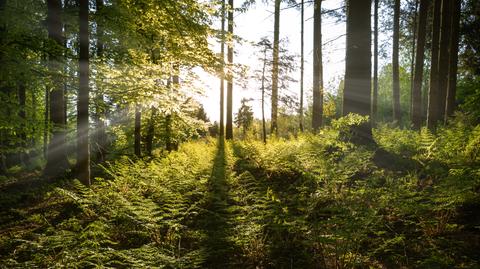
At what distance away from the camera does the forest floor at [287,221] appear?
11.3 feet

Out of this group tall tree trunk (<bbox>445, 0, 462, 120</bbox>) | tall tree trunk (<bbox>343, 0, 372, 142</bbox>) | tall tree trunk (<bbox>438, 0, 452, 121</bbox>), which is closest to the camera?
tall tree trunk (<bbox>343, 0, 372, 142</bbox>)

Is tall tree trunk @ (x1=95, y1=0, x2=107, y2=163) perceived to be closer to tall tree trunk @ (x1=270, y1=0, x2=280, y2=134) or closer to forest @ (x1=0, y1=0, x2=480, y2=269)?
forest @ (x1=0, y1=0, x2=480, y2=269)

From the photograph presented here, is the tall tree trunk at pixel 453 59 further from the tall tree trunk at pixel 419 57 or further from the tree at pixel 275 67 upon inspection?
the tree at pixel 275 67

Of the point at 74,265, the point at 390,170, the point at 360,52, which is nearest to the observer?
the point at 74,265

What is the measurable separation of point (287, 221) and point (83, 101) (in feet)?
17.9

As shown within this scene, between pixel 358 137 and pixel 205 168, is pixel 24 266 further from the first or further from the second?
pixel 358 137

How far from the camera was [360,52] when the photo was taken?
22.9 ft

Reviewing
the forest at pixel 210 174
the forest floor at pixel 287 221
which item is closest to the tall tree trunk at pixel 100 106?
the forest at pixel 210 174

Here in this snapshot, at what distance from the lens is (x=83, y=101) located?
7113 millimetres

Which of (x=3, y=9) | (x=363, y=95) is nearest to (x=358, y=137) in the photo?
(x=363, y=95)

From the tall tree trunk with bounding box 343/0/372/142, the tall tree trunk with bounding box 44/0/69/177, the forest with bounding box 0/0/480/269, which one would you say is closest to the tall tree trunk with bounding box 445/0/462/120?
the forest with bounding box 0/0/480/269

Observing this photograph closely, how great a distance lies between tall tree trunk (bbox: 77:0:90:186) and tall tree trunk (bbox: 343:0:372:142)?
19.5ft

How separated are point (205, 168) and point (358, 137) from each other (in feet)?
13.2

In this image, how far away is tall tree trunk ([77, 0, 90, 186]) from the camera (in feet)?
22.9
